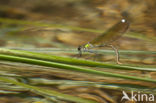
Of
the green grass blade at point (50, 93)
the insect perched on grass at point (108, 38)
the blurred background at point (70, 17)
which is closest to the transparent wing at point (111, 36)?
the insect perched on grass at point (108, 38)

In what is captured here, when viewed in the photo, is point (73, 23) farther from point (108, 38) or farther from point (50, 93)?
point (50, 93)

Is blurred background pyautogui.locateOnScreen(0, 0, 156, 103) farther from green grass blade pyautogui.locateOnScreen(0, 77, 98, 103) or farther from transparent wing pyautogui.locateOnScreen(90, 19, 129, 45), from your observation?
green grass blade pyautogui.locateOnScreen(0, 77, 98, 103)

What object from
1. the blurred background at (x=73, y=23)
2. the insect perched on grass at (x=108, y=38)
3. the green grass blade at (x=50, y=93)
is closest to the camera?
the green grass blade at (x=50, y=93)

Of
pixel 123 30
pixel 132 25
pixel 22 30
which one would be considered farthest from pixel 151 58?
pixel 22 30

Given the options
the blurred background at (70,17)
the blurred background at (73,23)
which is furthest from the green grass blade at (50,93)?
the blurred background at (70,17)

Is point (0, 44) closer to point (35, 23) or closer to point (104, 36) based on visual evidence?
point (35, 23)

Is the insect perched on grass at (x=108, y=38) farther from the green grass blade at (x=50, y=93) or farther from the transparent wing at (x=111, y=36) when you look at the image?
the green grass blade at (x=50, y=93)

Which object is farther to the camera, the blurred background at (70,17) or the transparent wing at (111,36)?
the blurred background at (70,17)

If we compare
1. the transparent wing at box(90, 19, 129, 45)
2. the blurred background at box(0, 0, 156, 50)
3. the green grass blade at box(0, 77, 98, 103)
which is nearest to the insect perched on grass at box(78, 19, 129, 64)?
the transparent wing at box(90, 19, 129, 45)

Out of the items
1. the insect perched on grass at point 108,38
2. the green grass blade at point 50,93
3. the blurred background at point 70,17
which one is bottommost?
the green grass blade at point 50,93

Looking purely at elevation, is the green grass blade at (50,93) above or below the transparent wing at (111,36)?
below

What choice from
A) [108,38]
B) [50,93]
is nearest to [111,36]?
[108,38]

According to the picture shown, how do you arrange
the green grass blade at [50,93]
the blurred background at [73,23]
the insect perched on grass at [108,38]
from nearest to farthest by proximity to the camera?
1. the green grass blade at [50,93]
2. the insect perched on grass at [108,38]
3. the blurred background at [73,23]
